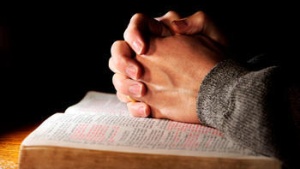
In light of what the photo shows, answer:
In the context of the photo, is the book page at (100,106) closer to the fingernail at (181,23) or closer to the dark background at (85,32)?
the fingernail at (181,23)

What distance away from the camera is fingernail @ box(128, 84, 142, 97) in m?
0.81

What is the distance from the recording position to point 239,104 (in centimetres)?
61

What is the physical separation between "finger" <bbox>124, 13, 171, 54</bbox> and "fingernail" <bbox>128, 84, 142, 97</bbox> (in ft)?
0.24

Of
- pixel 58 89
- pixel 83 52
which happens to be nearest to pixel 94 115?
pixel 58 89

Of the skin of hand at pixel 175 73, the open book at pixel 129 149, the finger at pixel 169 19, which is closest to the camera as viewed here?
the open book at pixel 129 149

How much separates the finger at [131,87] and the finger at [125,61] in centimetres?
1

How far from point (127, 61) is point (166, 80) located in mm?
91

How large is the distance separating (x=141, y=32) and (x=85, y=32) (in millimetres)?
783

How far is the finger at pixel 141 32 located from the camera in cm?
79

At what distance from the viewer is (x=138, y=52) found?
0.80 m

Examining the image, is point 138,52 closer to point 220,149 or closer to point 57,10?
point 220,149

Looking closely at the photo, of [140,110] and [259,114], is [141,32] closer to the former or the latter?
[140,110]

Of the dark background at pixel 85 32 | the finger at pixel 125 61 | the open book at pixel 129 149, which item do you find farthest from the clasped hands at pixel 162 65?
the dark background at pixel 85 32

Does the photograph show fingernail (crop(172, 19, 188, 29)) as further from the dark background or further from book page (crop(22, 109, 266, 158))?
the dark background
